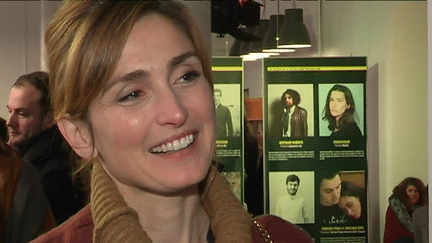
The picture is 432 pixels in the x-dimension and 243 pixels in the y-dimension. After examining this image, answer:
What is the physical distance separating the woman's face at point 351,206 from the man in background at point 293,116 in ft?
0.75

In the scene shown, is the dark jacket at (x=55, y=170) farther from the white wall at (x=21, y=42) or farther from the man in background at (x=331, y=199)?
the man in background at (x=331, y=199)

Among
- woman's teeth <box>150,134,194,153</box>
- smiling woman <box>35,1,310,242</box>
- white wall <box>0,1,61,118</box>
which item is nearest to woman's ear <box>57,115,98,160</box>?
smiling woman <box>35,1,310,242</box>

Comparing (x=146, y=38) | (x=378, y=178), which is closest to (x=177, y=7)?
(x=146, y=38)

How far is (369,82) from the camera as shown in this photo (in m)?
2.10

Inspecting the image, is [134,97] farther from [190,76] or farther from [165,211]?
[165,211]

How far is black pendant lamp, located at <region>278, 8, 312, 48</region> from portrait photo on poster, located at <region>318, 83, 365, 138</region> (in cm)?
15

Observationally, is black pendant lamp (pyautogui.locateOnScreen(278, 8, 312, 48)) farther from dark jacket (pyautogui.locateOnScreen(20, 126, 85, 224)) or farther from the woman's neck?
the woman's neck

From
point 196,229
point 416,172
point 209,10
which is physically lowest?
point 416,172

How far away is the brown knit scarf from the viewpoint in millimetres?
1181

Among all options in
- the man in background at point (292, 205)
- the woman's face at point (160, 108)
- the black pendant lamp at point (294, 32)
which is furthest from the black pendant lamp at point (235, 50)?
the woman's face at point (160, 108)

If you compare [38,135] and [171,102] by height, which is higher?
[171,102]

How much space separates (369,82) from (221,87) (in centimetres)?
40

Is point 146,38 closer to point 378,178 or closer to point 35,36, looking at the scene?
point 35,36

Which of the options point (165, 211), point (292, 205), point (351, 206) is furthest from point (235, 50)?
→ point (165, 211)
